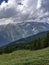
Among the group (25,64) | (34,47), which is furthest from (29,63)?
(34,47)

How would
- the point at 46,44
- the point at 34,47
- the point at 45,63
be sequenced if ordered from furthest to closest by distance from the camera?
the point at 34,47
the point at 46,44
the point at 45,63

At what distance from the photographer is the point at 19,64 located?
39.4 metres

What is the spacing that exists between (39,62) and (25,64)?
2.38m

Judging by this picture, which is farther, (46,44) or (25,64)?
(46,44)

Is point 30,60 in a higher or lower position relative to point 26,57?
higher

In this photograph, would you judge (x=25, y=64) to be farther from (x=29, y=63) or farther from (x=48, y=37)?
(x=48, y=37)

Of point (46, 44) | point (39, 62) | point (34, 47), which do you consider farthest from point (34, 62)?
point (34, 47)

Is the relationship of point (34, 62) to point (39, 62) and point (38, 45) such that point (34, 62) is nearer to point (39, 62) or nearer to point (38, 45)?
point (39, 62)

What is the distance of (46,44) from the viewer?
487 feet

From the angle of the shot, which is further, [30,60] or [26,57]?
[26,57]

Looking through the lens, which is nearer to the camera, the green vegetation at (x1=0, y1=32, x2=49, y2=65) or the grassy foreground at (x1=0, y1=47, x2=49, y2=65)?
the grassy foreground at (x1=0, y1=47, x2=49, y2=65)

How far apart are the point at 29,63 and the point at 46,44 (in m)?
110

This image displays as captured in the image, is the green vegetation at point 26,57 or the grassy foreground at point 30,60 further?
the green vegetation at point 26,57

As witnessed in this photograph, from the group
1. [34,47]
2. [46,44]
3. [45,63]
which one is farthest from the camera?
[34,47]
